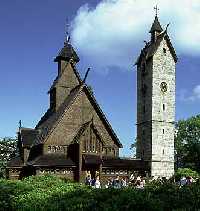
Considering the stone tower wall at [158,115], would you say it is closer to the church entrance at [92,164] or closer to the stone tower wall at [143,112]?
the stone tower wall at [143,112]

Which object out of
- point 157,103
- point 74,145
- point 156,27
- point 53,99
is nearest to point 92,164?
point 74,145

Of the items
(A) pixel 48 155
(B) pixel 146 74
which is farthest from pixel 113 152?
(B) pixel 146 74

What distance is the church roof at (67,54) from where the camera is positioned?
58250mm

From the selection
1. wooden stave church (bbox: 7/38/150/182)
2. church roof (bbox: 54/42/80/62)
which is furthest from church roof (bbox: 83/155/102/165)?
church roof (bbox: 54/42/80/62)

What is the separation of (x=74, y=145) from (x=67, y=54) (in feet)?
45.7

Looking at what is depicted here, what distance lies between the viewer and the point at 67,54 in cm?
5859

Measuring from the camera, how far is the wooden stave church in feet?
157

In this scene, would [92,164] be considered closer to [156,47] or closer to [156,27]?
[156,47]

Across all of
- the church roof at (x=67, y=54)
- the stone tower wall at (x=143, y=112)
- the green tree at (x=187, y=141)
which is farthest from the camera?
the green tree at (x=187, y=141)

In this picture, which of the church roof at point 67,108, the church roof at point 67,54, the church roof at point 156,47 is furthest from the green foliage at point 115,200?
the church roof at point 156,47

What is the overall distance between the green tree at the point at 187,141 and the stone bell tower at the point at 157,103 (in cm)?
3006

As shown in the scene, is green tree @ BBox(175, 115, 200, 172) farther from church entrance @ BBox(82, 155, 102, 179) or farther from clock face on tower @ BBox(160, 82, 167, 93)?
church entrance @ BBox(82, 155, 102, 179)

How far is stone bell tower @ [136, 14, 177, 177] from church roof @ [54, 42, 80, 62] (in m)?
12.0

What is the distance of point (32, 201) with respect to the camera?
1711 centimetres
